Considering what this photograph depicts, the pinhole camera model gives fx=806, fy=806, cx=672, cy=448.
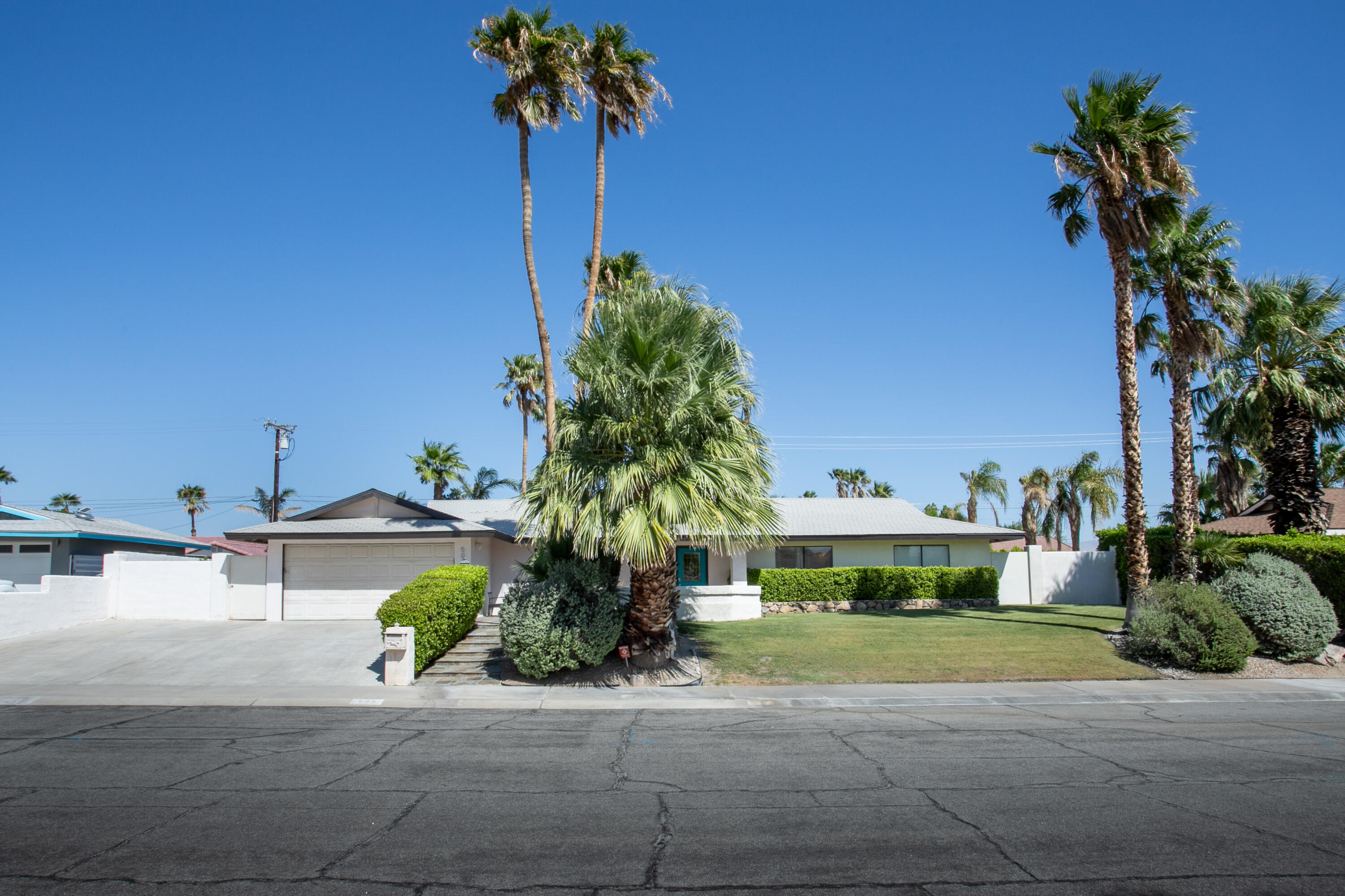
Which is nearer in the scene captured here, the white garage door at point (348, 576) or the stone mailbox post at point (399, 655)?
the stone mailbox post at point (399, 655)

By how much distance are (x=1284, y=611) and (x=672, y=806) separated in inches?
582

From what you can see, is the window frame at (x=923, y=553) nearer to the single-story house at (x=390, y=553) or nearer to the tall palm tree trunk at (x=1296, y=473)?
the single-story house at (x=390, y=553)

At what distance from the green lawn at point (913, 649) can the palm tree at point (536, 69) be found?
732cm

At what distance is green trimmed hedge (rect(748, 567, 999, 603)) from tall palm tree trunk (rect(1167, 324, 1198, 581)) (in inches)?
276

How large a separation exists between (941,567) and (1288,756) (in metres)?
17.8

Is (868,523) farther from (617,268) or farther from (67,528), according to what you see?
(67,528)

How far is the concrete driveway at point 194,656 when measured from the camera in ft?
47.4

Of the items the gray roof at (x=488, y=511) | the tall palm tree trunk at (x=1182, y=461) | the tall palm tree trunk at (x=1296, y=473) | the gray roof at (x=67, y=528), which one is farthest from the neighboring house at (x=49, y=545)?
the tall palm tree trunk at (x=1296, y=473)

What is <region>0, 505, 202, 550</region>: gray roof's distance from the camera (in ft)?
79.3

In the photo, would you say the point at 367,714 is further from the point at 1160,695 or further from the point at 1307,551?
the point at 1307,551

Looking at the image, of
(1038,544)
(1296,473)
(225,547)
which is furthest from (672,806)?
(1038,544)

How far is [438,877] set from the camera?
16.9 ft

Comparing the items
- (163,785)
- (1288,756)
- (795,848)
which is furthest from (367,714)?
(1288,756)

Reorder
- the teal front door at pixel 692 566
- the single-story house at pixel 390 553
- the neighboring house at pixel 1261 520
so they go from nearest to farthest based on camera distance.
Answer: the single-story house at pixel 390 553, the neighboring house at pixel 1261 520, the teal front door at pixel 692 566
